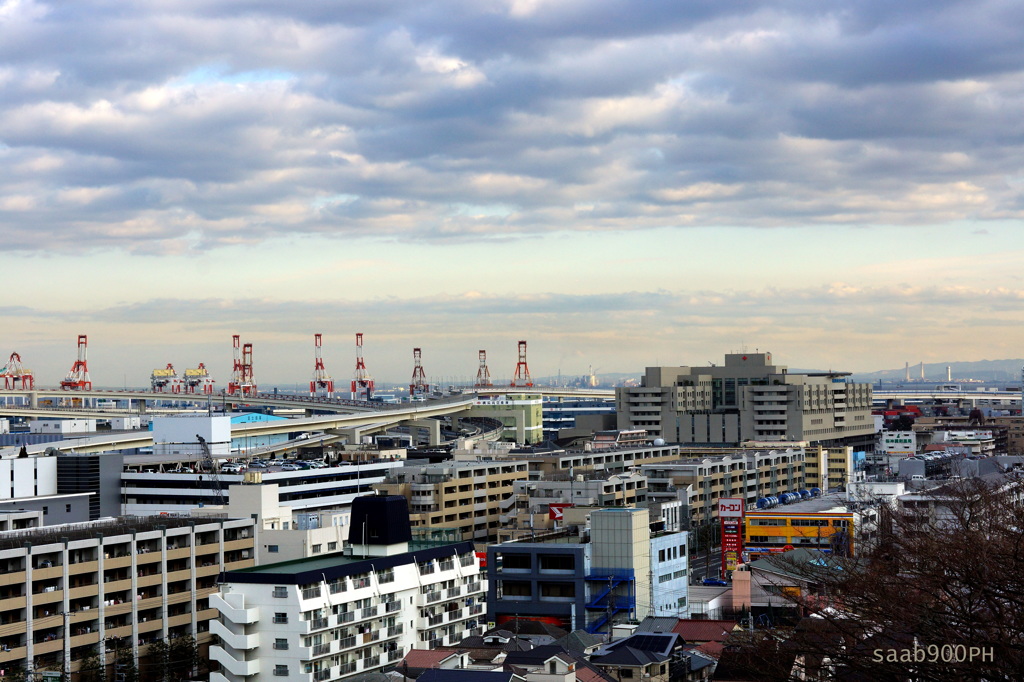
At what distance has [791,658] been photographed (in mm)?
9930

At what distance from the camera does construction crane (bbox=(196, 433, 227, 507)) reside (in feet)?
131

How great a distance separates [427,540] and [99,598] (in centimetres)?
639

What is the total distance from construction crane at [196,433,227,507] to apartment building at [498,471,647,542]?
27.9 ft

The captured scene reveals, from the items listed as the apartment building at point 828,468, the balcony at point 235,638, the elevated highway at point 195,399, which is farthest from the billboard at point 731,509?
the elevated highway at point 195,399

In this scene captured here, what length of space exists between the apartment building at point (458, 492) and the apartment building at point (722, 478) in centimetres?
512

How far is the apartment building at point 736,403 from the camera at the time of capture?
7456 centimetres

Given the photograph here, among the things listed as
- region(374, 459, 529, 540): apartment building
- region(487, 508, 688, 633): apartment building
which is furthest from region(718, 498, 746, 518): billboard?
region(374, 459, 529, 540): apartment building

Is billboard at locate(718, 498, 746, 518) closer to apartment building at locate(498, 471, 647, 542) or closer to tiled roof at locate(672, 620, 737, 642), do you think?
apartment building at locate(498, 471, 647, 542)

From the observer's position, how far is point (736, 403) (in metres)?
77.0

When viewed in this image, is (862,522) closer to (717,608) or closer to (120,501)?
(717,608)

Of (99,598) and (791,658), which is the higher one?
(791,658)

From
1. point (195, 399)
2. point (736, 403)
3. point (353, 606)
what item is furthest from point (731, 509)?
point (195, 399)

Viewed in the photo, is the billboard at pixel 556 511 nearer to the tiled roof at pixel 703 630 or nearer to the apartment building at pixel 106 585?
the apartment building at pixel 106 585

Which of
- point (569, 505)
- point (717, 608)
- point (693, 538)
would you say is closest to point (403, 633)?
point (717, 608)
